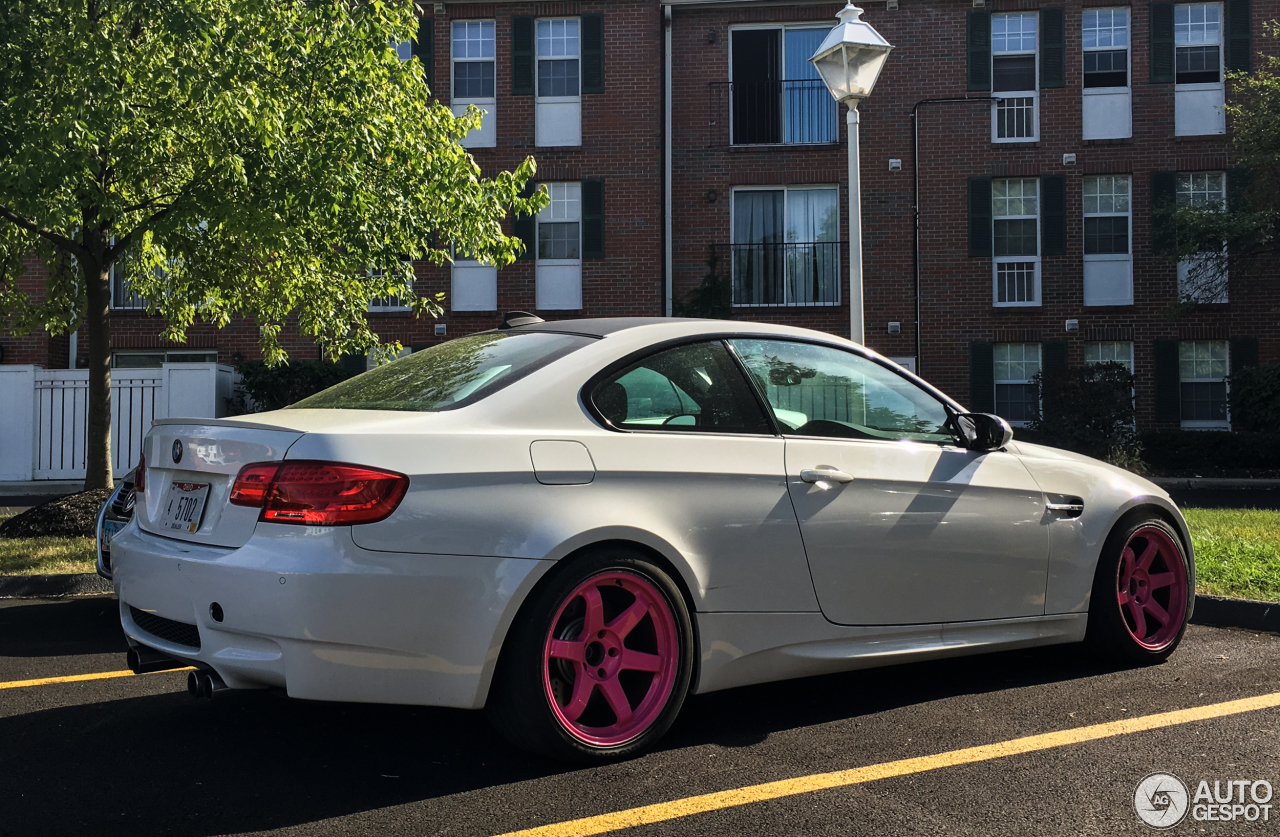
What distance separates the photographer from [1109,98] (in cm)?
2069

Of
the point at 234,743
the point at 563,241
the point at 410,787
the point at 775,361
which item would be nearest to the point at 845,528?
the point at 775,361

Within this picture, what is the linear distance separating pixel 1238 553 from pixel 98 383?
966 centimetres

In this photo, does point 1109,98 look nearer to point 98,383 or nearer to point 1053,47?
point 1053,47

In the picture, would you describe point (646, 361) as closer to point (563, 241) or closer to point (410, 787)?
point (410, 787)

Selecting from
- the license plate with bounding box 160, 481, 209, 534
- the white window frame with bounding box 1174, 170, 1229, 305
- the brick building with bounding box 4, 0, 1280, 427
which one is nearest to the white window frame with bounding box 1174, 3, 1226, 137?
the brick building with bounding box 4, 0, 1280, 427

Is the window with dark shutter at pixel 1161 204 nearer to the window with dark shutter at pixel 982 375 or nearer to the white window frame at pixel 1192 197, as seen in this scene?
the white window frame at pixel 1192 197

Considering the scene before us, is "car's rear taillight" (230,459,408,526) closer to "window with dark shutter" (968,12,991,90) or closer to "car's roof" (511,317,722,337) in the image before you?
"car's roof" (511,317,722,337)

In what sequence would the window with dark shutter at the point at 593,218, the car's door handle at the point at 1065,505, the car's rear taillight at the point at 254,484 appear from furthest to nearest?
the window with dark shutter at the point at 593,218 < the car's door handle at the point at 1065,505 < the car's rear taillight at the point at 254,484

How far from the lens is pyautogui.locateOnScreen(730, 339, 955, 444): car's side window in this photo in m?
4.14

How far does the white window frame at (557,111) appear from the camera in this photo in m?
21.1

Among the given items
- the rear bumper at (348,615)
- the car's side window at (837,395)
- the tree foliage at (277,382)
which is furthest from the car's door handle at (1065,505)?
the tree foliage at (277,382)

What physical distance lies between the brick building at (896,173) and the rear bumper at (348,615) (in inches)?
686

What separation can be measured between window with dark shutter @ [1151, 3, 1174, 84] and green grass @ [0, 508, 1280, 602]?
517 inches

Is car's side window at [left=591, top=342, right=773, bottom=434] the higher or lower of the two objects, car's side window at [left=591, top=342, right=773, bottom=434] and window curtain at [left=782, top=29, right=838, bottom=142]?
the lower
